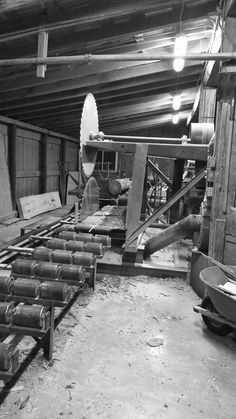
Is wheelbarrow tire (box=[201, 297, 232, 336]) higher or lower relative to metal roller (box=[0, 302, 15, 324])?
lower

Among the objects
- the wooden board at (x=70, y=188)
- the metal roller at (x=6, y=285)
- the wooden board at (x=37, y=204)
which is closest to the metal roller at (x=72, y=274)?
the metal roller at (x=6, y=285)

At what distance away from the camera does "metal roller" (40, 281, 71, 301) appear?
87.2 inches

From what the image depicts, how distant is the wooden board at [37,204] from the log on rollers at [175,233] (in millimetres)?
4617

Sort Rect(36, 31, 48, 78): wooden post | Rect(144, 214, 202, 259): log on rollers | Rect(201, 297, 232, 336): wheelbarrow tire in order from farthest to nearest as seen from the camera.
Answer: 1. Rect(144, 214, 202, 259): log on rollers
2. Rect(36, 31, 48, 78): wooden post
3. Rect(201, 297, 232, 336): wheelbarrow tire

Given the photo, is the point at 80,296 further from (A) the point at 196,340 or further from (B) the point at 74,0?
(B) the point at 74,0

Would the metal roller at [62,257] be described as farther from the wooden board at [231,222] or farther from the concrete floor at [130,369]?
the wooden board at [231,222]

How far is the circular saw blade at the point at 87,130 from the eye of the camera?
3830 millimetres

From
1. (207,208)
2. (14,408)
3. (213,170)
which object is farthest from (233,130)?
(14,408)

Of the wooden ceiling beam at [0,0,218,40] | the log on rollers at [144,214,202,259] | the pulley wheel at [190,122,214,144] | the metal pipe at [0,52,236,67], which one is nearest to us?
the metal pipe at [0,52,236,67]

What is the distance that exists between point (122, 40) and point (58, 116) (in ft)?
12.8

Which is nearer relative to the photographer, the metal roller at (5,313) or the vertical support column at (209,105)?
the metal roller at (5,313)

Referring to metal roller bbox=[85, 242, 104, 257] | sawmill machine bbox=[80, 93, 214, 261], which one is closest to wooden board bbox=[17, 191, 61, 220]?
sawmill machine bbox=[80, 93, 214, 261]

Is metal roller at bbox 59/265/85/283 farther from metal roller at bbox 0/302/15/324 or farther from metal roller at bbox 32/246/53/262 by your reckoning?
metal roller at bbox 0/302/15/324

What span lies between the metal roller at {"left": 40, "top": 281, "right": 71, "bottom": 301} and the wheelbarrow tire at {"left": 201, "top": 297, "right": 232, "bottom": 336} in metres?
1.18
